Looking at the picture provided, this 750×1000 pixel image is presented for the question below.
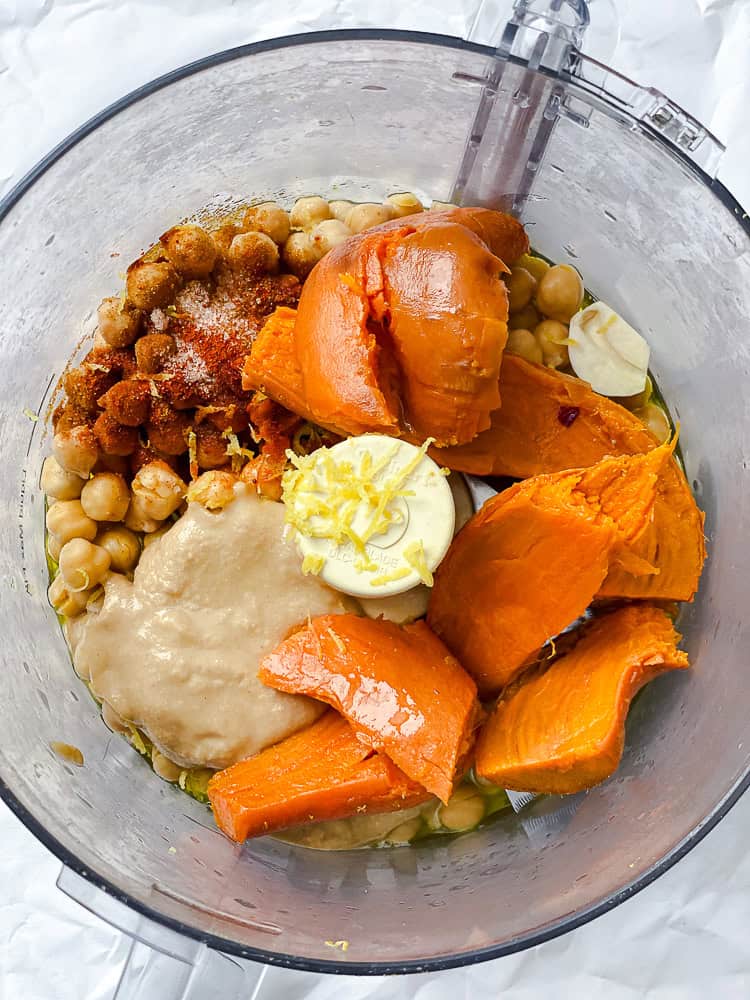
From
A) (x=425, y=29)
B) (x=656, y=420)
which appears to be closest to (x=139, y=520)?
(x=656, y=420)

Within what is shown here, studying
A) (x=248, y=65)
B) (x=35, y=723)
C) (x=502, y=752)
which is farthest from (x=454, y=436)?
Answer: (x=35, y=723)

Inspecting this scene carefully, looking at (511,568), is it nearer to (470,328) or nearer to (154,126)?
(470,328)

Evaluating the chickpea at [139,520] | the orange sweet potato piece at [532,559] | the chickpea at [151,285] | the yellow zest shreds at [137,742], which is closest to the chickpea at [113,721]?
the yellow zest shreds at [137,742]

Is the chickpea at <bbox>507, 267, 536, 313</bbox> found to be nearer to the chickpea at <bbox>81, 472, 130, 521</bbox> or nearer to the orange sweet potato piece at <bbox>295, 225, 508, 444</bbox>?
the orange sweet potato piece at <bbox>295, 225, 508, 444</bbox>

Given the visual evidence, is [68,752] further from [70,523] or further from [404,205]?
[404,205]

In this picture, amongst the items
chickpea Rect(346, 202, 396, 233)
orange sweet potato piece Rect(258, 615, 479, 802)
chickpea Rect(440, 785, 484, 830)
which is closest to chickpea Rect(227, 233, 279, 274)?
chickpea Rect(346, 202, 396, 233)
